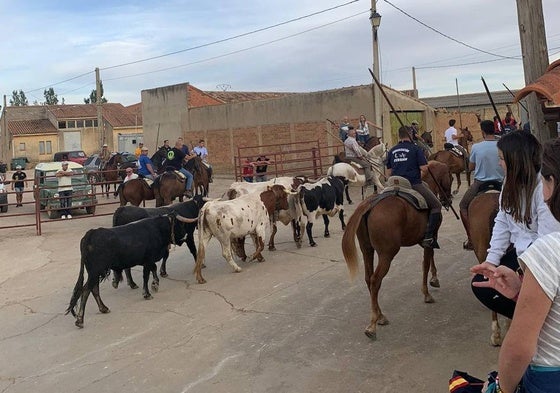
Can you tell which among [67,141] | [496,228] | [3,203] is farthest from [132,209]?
[67,141]

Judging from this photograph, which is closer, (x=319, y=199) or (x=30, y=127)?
(x=319, y=199)

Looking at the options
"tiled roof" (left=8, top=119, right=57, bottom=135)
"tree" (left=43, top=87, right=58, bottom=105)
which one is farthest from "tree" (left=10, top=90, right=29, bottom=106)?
"tiled roof" (left=8, top=119, right=57, bottom=135)

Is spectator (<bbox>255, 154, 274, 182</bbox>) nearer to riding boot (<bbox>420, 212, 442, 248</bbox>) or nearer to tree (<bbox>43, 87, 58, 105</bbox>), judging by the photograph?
riding boot (<bbox>420, 212, 442, 248</bbox>)

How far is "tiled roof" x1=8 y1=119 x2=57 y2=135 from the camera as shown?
205ft

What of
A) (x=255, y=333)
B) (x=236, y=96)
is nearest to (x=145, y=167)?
(x=255, y=333)

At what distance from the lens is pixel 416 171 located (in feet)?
21.7

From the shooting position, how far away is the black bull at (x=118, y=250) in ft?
23.3

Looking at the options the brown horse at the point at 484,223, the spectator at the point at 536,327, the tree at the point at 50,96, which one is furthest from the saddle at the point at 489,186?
the tree at the point at 50,96

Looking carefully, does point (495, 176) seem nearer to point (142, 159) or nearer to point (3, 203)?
point (142, 159)

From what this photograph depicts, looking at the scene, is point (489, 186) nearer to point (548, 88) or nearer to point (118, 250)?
point (548, 88)

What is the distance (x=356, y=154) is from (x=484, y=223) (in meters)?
→ 10.7

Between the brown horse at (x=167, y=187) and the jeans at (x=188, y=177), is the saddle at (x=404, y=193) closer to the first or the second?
the brown horse at (x=167, y=187)

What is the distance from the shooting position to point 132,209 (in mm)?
9289

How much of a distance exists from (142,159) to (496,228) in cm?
1353
